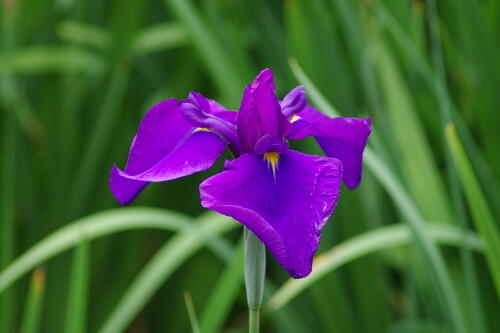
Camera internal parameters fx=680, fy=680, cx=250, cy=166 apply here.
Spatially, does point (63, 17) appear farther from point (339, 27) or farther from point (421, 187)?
point (421, 187)

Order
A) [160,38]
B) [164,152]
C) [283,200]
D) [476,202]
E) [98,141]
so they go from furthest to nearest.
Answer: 1. [160,38]
2. [98,141]
3. [476,202]
4. [164,152]
5. [283,200]

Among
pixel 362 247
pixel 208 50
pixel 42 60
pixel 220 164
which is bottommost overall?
pixel 362 247

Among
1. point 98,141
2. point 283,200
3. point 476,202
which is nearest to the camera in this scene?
point 283,200

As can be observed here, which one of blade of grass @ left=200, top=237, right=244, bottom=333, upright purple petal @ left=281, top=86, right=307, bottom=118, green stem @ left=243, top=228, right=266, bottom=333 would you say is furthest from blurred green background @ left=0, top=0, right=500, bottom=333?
green stem @ left=243, top=228, right=266, bottom=333

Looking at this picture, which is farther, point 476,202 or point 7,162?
point 7,162

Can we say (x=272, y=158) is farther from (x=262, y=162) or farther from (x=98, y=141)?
(x=98, y=141)

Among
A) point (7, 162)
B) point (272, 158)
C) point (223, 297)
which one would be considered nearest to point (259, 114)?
point (272, 158)

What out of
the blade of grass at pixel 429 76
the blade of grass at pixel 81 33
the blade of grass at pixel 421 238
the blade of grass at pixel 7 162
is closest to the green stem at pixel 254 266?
the blade of grass at pixel 421 238
